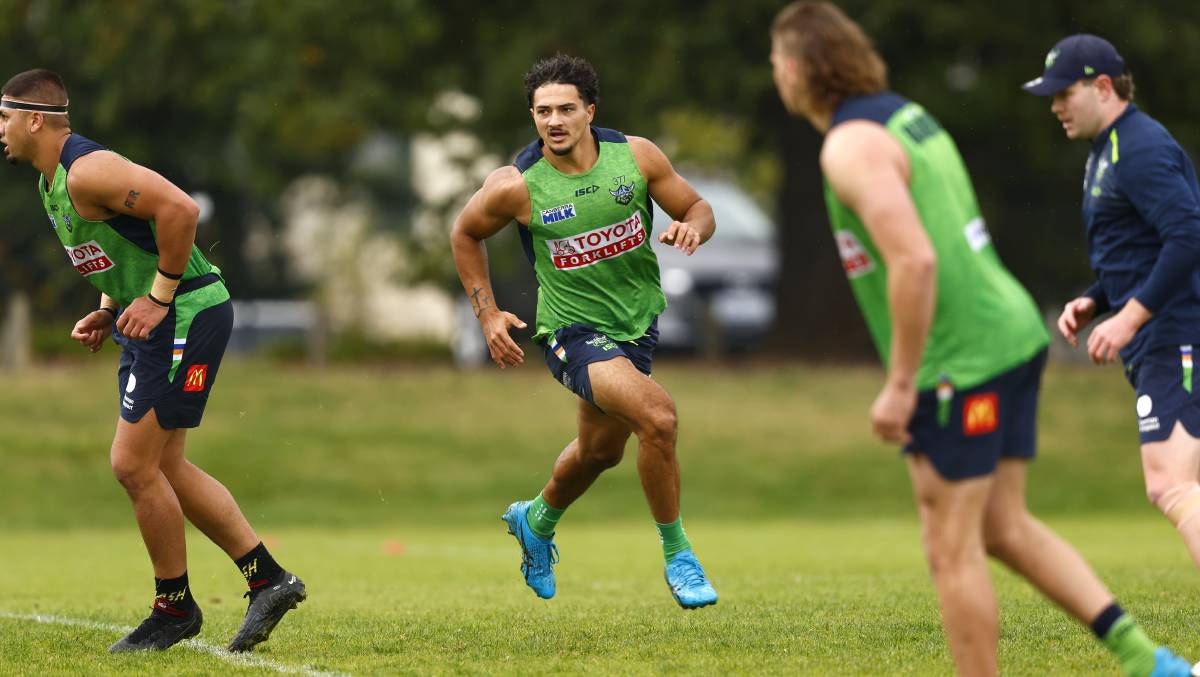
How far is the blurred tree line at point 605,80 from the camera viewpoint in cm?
2131

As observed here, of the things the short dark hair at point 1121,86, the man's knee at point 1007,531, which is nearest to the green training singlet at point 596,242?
the short dark hair at point 1121,86

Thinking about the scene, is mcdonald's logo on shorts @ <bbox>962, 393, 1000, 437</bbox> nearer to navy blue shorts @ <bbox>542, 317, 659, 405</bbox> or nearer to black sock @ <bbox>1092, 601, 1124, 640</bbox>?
black sock @ <bbox>1092, 601, 1124, 640</bbox>

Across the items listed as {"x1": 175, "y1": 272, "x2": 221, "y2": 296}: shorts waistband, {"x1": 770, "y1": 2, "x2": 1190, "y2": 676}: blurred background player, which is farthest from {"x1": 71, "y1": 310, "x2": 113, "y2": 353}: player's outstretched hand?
{"x1": 770, "y1": 2, "x2": 1190, "y2": 676}: blurred background player

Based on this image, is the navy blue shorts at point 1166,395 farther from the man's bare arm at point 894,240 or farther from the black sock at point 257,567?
the black sock at point 257,567

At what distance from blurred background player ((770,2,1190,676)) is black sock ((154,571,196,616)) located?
364cm

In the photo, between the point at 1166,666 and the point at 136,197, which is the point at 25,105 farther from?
the point at 1166,666

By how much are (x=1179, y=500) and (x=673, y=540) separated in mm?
2297

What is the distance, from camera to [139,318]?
275 inches

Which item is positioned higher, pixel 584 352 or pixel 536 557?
pixel 584 352

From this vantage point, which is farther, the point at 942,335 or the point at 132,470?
the point at 132,470

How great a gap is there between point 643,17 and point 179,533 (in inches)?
597

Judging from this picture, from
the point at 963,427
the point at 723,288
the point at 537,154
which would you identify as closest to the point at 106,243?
the point at 537,154

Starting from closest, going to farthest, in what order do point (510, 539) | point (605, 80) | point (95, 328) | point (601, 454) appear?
point (95, 328)
point (601, 454)
point (510, 539)
point (605, 80)

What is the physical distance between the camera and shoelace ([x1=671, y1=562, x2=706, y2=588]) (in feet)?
24.3
